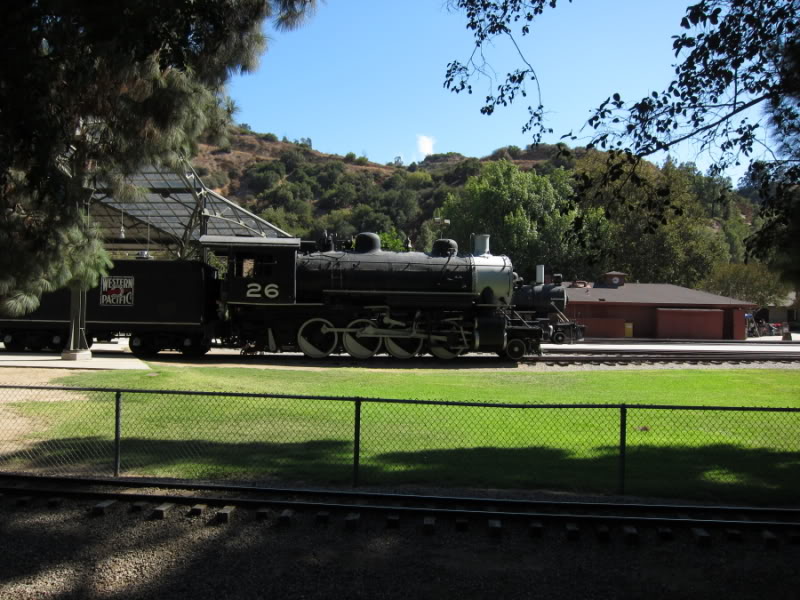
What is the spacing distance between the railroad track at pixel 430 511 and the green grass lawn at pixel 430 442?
655 millimetres

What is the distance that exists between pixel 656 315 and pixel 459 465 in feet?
112

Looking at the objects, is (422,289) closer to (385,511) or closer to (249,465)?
(249,465)

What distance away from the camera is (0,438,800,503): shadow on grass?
7.43m

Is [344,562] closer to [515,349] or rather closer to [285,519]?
[285,519]

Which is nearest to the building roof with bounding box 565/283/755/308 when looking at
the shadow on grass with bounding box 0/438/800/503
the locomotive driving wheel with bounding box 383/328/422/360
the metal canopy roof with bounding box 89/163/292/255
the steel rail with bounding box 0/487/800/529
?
the metal canopy roof with bounding box 89/163/292/255

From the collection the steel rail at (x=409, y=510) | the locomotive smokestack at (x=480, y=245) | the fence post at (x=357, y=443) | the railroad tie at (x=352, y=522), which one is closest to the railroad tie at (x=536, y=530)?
the steel rail at (x=409, y=510)

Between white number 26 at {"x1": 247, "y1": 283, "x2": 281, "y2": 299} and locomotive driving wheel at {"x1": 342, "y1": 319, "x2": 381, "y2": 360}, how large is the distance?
2.45m

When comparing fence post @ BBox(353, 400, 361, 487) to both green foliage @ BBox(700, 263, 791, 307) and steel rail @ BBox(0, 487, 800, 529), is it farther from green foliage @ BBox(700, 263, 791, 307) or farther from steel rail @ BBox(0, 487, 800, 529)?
green foliage @ BBox(700, 263, 791, 307)

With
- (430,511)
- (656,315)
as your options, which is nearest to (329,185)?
(656,315)

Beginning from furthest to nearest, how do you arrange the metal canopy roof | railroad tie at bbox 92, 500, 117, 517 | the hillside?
the hillside
the metal canopy roof
railroad tie at bbox 92, 500, 117, 517

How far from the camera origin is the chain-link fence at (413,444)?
295 inches

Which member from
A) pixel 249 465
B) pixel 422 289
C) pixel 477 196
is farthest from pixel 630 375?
pixel 477 196

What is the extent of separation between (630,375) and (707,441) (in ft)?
28.6

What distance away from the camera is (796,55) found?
5.49 meters
